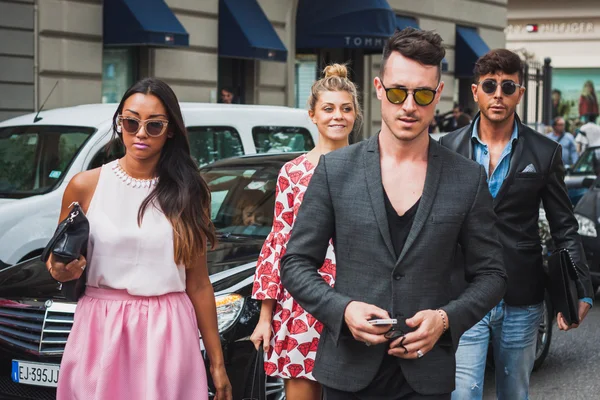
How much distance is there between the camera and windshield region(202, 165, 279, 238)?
6.88m

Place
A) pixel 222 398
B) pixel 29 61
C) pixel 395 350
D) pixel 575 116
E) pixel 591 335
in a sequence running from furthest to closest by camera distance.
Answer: pixel 575 116 < pixel 29 61 < pixel 591 335 < pixel 222 398 < pixel 395 350

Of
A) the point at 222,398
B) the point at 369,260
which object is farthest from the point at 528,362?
the point at 369,260

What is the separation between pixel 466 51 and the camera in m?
26.4

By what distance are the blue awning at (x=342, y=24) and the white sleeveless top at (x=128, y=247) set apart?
17.3 metres

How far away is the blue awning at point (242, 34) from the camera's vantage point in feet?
61.8

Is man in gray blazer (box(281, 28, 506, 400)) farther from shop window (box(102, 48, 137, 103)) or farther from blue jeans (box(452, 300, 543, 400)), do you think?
shop window (box(102, 48, 137, 103))

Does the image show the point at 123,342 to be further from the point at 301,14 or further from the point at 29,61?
the point at 301,14

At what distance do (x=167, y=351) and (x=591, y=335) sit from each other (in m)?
6.79

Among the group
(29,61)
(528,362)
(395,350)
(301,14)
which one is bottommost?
(528,362)

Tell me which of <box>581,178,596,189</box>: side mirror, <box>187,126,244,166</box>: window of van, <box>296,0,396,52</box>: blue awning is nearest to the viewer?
<box>187,126,244,166</box>: window of van

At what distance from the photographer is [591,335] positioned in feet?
32.1

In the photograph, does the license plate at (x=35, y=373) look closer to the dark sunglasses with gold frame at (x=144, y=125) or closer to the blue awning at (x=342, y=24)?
the dark sunglasses with gold frame at (x=144, y=125)

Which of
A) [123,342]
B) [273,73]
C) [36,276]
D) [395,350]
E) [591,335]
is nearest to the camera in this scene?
[395,350]

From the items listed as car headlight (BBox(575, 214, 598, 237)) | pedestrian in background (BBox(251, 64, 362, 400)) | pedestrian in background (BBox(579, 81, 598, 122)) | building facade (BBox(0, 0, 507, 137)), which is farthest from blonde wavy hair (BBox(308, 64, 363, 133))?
pedestrian in background (BBox(579, 81, 598, 122))
